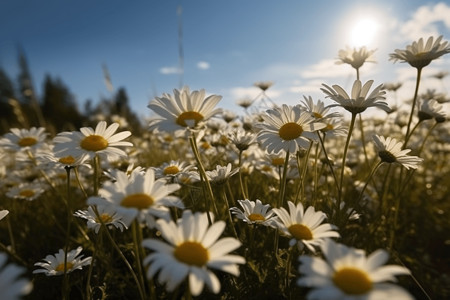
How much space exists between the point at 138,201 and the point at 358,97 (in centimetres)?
134

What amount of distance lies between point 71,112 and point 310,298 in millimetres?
40560

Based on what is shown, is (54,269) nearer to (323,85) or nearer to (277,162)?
(277,162)

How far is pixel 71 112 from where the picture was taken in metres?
37.2

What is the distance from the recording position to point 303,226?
4.91 ft

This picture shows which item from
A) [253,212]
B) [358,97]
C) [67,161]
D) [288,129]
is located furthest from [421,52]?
[67,161]

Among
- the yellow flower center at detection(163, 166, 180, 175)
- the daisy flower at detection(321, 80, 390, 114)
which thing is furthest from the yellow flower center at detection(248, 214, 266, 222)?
the daisy flower at detection(321, 80, 390, 114)

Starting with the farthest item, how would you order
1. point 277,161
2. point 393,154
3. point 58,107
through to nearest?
point 58,107 < point 277,161 < point 393,154

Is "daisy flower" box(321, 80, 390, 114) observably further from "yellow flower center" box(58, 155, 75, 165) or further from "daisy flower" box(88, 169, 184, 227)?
"yellow flower center" box(58, 155, 75, 165)

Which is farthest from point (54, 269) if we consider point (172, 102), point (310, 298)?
point (310, 298)

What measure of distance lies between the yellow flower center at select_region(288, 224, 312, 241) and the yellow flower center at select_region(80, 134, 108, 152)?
3.24ft

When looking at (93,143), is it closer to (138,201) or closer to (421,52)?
(138,201)

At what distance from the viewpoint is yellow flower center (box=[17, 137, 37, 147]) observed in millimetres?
2848

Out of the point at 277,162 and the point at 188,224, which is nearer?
the point at 188,224

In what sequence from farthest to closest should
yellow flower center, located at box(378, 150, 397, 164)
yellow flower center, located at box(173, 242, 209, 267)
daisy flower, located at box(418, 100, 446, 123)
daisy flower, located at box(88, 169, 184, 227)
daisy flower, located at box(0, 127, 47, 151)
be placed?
1. daisy flower, located at box(0, 127, 47, 151)
2. daisy flower, located at box(418, 100, 446, 123)
3. yellow flower center, located at box(378, 150, 397, 164)
4. daisy flower, located at box(88, 169, 184, 227)
5. yellow flower center, located at box(173, 242, 209, 267)
